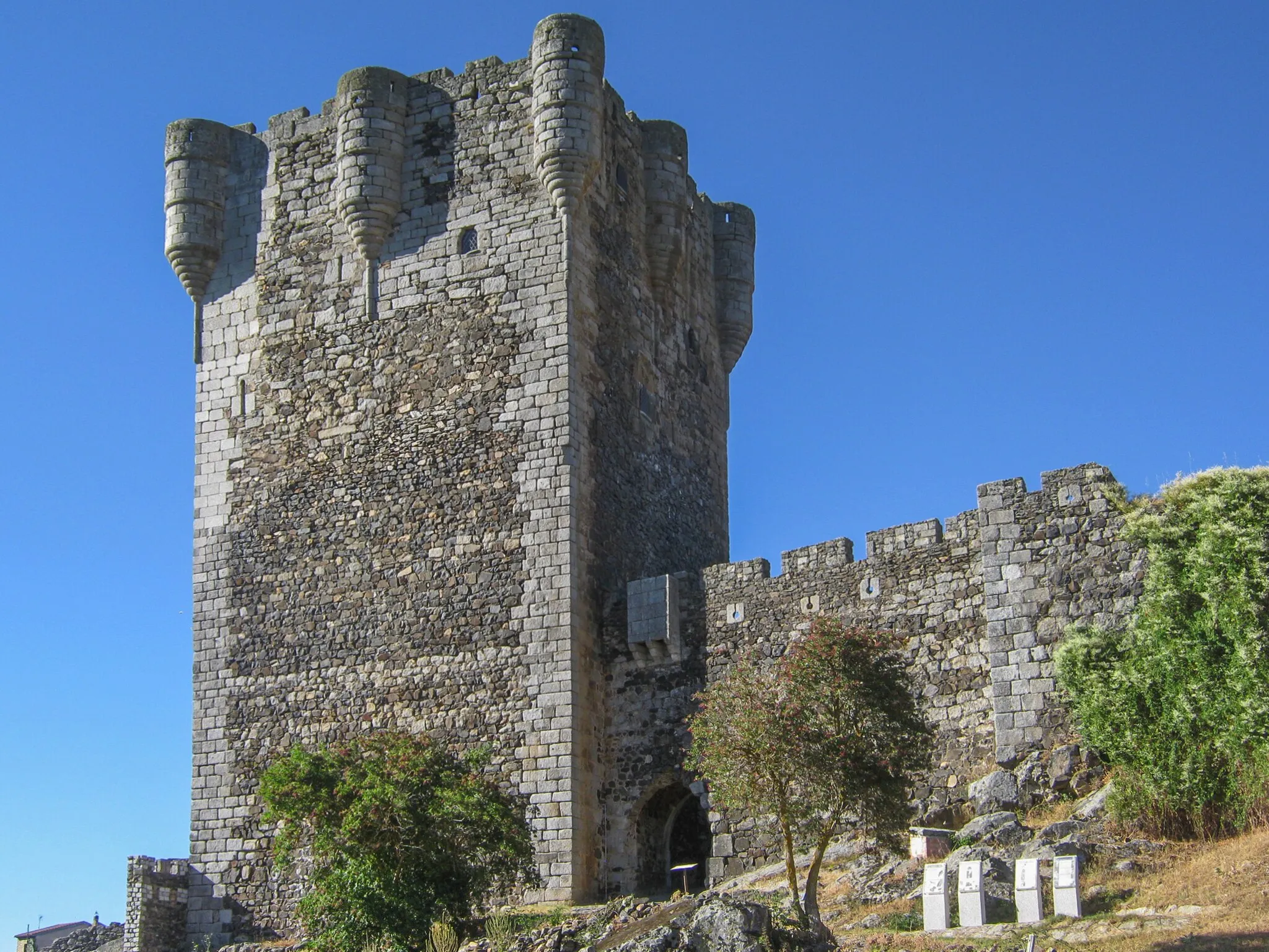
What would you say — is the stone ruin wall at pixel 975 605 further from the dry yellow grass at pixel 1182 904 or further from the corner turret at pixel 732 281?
the corner turret at pixel 732 281

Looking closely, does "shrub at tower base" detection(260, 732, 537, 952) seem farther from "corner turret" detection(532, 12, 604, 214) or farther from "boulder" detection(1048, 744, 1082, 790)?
"corner turret" detection(532, 12, 604, 214)

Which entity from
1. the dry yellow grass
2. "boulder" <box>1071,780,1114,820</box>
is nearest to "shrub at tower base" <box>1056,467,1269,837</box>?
"boulder" <box>1071,780,1114,820</box>

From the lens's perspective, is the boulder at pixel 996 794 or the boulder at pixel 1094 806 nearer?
the boulder at pixel 1094 806

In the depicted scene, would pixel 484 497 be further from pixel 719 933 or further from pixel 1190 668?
pixel 719 933

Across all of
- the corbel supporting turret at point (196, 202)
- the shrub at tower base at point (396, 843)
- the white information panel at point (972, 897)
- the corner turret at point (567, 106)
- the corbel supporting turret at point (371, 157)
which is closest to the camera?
the white information panel at point (972, 897)

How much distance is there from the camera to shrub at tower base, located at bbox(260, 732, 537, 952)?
18125 millimetres

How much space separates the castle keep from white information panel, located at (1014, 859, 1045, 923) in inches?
172

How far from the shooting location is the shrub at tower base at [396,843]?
Result: 18125 mm

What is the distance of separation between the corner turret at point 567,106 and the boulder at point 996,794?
8.82m

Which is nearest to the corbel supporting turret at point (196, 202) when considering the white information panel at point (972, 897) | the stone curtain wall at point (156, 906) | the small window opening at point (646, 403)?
the small window opening at point (646, 403)

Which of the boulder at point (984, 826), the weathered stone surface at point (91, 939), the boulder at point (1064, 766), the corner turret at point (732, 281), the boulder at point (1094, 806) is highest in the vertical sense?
the corner turret at point (732, 281)

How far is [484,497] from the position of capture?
22.5 meters

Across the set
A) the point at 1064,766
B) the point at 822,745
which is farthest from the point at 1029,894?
the point at 1064,766

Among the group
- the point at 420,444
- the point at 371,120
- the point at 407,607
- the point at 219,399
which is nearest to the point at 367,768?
the point at 407,607
